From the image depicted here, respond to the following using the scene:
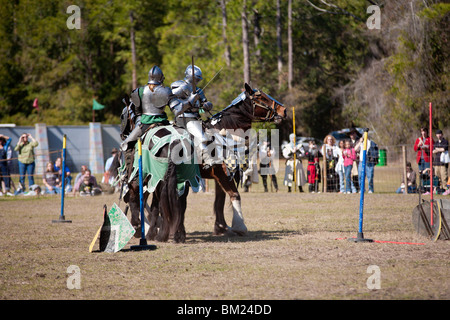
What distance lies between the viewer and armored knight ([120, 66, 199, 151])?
32.2 feet

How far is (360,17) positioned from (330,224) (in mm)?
31160

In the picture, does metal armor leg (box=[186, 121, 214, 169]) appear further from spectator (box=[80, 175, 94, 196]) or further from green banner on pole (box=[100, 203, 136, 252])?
spectator (box=[80, 175, 94, 196])

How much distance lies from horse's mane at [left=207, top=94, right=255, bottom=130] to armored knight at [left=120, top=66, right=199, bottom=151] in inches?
25.8

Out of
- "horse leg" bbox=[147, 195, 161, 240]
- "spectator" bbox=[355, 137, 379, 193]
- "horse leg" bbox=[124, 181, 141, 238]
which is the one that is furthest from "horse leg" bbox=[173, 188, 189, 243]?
"spectator" bbox=[355, 137, 379, 193]

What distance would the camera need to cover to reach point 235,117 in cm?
1048

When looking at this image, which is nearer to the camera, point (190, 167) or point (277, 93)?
point (190, 167)

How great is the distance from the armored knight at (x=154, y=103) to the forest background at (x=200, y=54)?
22.7 metres

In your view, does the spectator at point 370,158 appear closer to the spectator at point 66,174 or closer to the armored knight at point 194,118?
the armored knight at point 194,118

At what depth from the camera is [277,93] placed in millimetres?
43062

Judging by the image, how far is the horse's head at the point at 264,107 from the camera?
1066 cm

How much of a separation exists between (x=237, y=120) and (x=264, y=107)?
22.5 inches
